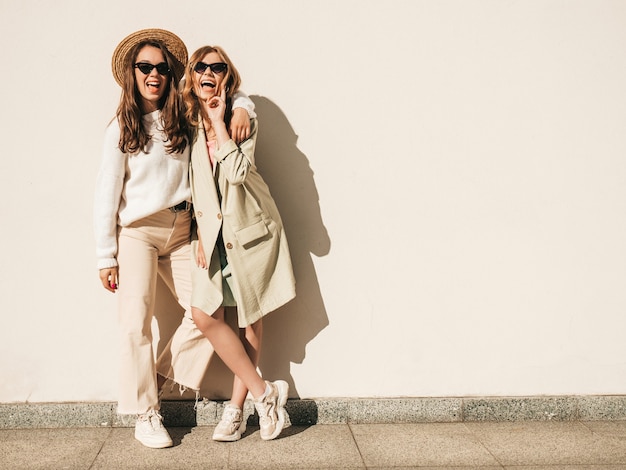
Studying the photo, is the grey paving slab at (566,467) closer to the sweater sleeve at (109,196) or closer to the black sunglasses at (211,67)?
the sweater sleeve at (109,196)

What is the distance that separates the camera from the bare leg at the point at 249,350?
3910 mm

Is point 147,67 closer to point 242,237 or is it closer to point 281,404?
point 242,237

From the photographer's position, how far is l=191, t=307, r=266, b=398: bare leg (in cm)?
379

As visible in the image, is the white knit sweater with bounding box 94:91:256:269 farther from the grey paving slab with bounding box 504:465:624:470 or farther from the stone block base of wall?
the grey paving slab with bounding box 504:465:624:470

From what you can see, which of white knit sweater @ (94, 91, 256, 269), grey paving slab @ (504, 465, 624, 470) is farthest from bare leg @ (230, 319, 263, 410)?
grey paving slab @ (504, 465, 624, 470)

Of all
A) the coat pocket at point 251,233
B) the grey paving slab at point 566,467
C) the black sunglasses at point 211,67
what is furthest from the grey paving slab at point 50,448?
the grey paving slab at point 566,467

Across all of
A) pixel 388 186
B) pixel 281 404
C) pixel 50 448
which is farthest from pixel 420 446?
pixel 50 448

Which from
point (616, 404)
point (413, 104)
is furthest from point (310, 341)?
point (616, 404)

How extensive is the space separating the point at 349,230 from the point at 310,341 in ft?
2.36

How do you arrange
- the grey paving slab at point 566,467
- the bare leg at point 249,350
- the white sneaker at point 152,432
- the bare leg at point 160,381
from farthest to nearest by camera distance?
the bare leg at point 160,381 → the bare leg at point 249,350 → the white sneaker at point 152,432 → the grey paving slab at point 566,467

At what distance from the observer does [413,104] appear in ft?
13.3

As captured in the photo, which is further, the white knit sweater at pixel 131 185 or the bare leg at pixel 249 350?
the bare leg at pixel 249 350

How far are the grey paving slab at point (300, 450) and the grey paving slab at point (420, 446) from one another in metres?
0.09

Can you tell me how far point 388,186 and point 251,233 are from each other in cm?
92
